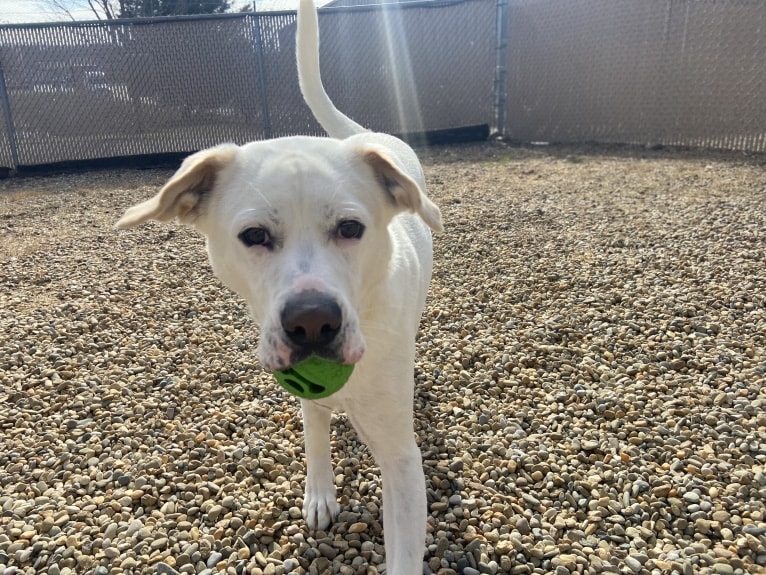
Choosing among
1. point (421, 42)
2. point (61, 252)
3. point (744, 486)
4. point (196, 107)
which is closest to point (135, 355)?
point (61, 252)

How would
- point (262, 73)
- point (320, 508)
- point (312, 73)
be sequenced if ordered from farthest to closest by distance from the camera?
point (262, 73) → point (312, 73) → point (320, 508)

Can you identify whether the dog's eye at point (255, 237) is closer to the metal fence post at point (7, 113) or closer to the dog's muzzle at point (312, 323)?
the dog's muzzle at point (312, 323)

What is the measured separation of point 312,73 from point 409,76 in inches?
355

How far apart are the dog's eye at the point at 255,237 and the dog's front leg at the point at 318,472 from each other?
2.89 feet

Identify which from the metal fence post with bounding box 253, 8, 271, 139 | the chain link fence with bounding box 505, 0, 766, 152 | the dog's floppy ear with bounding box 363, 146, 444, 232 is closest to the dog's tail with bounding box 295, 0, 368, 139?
the dog's floppy ear with bounding box 363, 146, 444, 232

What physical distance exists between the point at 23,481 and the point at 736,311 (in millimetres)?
4484

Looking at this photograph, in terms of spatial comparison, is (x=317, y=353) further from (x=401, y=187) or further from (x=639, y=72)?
(x=639, y=72)

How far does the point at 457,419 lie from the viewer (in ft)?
9.97

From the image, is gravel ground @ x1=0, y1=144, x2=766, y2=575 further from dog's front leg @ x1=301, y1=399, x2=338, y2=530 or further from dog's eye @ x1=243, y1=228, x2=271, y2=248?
dog's eye @ x1=243, y1=228, x2=271, y2=248

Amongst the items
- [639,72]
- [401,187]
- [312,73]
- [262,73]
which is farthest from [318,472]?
[639,72]

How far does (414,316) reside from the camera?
2326mm

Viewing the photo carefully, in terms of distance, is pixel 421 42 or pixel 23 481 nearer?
pixel 23 481

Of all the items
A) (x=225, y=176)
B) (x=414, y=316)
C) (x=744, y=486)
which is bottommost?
(x=744, y=486)

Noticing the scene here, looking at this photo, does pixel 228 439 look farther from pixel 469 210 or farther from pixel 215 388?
pixel 469 210
